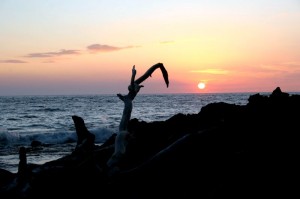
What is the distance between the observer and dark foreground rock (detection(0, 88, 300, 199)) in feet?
23.6

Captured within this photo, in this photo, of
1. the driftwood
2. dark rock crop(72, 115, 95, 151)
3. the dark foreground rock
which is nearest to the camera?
the dark foreground rock

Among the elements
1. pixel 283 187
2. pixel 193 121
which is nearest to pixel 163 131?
pixel 193 121

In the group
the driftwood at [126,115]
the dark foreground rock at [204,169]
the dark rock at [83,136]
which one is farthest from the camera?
the driftwood at [126,115]

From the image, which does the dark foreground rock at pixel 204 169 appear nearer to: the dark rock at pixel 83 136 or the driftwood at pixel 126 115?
the dark rock at pixel 83 136

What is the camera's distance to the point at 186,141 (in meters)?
8.20

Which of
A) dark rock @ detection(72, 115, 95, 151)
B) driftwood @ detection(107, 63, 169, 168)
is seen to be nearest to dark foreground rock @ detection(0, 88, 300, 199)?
dark rock @ detection(72, 115, 95, 151)

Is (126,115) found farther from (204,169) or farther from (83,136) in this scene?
(204,169)

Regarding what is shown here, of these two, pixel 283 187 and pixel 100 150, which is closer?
pixel 283 187

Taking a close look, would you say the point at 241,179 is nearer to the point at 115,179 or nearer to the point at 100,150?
the point at 115,179

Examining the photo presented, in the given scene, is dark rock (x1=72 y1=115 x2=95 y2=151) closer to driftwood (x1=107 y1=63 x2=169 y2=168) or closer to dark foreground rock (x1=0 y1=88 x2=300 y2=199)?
dark foreground rock (x1=0 y1=88 x2=300 y2=199)

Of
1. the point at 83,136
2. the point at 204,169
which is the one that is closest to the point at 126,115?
the point at 83,136

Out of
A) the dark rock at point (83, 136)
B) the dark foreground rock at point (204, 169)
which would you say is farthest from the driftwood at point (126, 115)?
the dark rock at point (83, 136)

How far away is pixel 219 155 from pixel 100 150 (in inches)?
124

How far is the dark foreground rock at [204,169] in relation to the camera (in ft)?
23.6
